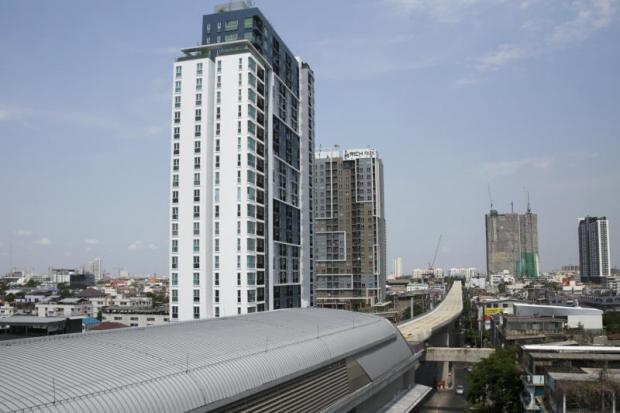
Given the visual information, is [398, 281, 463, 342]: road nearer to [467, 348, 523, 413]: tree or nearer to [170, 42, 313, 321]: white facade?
[170, 42, 313, 321]: white facade

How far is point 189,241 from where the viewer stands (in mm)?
83562

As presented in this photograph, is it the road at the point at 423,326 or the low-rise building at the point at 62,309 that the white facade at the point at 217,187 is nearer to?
the road at the point at 423,326

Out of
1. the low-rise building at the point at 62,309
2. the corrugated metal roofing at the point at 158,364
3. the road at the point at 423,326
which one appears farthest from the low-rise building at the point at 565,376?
the low-rise building at the point at 62,309

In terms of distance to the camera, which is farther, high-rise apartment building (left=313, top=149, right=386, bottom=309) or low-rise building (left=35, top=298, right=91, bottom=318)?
high-rise apartment building (left=313, top=149, right=386, bottom=309)

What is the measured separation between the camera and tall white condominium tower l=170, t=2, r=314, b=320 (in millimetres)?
83000

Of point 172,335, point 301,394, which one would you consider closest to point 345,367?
point 301,394

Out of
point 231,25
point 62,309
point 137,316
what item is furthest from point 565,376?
point 62,309

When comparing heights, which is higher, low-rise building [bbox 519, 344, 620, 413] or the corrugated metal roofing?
the corrugated metal roofing

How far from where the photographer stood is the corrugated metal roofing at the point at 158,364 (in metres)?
26.8

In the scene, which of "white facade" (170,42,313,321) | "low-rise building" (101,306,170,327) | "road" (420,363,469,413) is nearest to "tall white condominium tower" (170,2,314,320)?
"white facade" (170,42,313,321)

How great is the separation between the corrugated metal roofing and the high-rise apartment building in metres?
140

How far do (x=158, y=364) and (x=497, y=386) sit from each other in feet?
141

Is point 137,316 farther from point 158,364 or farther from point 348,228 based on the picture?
point 158,364

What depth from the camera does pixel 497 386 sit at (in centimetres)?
6312
